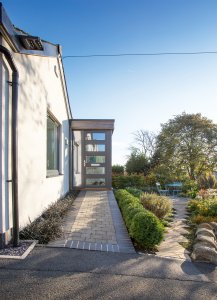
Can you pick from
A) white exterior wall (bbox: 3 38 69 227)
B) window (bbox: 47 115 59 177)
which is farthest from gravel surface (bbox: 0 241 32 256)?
window (bbox: 47 115 59 177)

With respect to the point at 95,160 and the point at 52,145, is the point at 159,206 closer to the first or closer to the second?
the point at 52,145

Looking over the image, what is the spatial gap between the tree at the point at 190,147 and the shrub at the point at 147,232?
49.3ft

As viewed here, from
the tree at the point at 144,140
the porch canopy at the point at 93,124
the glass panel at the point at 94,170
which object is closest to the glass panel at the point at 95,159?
the glass panel at the point at 94,170

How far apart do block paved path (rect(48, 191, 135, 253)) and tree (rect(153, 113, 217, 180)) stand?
1304 centimetres

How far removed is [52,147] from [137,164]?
10.8 metres

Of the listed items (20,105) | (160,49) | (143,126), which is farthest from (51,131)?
(143,126)

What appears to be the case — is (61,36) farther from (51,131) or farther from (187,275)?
(187,275)

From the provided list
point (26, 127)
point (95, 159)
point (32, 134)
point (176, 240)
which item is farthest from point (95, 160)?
A: point (26, 127)

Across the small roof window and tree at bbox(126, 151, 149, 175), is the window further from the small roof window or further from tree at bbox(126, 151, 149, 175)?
tree at bbox(126, 151, 149, 175)

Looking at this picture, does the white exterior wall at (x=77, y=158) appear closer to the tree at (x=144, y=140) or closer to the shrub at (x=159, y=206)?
the shrub at (x=159, y=206)

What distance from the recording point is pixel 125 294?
8.36 feet

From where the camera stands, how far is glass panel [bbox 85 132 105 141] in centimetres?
1224

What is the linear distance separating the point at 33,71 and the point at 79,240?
3.76 meters

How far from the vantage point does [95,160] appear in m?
12.3
